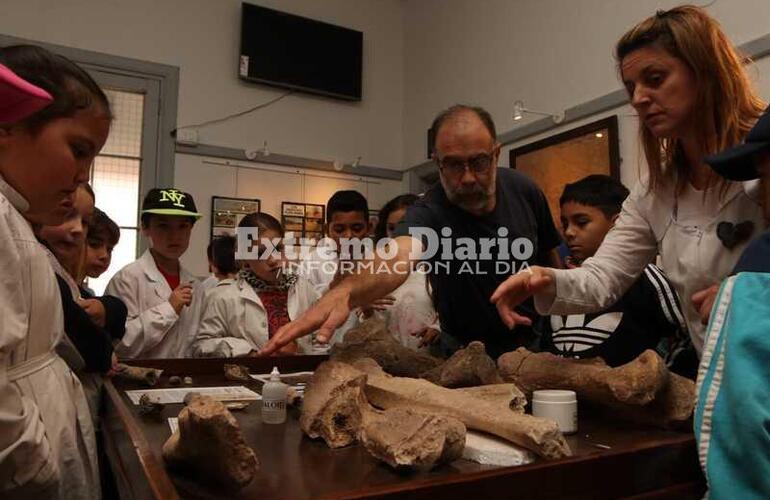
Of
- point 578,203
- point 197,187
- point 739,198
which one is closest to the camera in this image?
point 739,198

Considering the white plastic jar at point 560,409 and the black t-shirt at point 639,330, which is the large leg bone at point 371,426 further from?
the black t-shirt at point 639,330

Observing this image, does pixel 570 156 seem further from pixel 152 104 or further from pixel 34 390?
pixel 34 390

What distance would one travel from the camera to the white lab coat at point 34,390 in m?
0.72

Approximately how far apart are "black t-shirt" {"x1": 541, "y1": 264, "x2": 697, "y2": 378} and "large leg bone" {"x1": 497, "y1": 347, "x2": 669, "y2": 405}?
335 millimetres

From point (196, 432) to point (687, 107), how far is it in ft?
3.29

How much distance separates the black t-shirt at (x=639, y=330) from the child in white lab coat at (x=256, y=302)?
1.04 m

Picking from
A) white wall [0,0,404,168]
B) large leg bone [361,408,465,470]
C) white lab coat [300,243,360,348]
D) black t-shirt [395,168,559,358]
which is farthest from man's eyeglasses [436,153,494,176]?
white wall [0,0,404,168]

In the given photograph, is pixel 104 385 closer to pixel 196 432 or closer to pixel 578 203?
pixel 196 432

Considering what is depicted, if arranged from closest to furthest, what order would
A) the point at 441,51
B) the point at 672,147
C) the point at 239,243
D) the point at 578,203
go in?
1. the point at 672,147
2. the point at 578,203
3. the point at 239,243
4. the point at 441,51

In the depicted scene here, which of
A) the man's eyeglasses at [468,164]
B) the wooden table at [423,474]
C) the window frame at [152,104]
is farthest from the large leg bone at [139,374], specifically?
the window frame at [152,104]

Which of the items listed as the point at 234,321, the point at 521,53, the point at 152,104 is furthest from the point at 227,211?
the point at 521,53

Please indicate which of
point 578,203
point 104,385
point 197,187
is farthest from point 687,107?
point 197,187

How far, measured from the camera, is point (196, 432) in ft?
1.86

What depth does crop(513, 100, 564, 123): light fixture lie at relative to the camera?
3.36 meters
